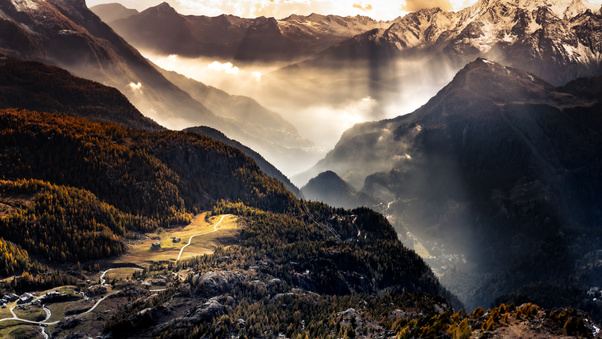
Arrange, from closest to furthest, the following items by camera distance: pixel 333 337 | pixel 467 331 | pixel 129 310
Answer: pixel 467 331 → pixel 333 337 → pixel 129 310

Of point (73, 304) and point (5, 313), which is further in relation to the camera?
point (73, 304)

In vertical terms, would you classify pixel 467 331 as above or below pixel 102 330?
above

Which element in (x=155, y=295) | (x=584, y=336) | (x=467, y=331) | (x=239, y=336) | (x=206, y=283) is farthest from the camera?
(x=206, y=283)

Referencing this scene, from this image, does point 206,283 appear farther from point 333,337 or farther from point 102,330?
point 333,337

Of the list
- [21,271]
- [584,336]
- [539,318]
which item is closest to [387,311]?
[539,318]

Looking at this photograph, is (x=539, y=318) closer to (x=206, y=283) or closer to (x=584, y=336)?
(x=584, y=336)

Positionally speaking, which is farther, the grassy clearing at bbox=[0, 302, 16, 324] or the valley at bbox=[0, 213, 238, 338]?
the grassy clearing at bbox=[0, 302, 16, 324]

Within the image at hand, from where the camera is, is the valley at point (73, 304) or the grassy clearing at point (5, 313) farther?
the grassy clearing at point (5, 313)

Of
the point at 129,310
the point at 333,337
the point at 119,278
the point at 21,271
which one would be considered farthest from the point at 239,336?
the point at 21,271

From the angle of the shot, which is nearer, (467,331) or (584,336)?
(584,336)
